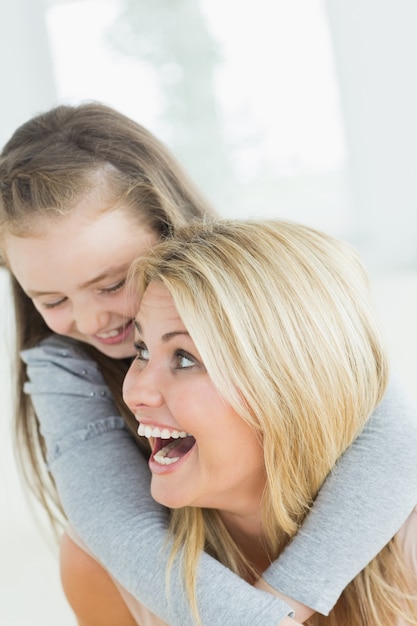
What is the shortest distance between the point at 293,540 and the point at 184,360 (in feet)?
1.12

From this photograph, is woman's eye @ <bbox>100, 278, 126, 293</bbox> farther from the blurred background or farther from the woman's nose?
the blurred background

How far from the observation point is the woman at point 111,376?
1.39 metres

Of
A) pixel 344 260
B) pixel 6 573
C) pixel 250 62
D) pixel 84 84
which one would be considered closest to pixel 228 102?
pixel 250 62

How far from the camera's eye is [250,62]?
388cm

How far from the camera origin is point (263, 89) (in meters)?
3.88

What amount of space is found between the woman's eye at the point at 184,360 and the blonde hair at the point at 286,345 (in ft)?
0.18

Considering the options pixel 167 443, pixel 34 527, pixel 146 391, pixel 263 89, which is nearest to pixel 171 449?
pixel 167 443

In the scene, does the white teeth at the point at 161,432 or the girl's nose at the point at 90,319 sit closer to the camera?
the white teeth at the point at 161,432

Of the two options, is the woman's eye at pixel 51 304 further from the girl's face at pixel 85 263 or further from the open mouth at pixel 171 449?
the open mouth at pixel 171 449

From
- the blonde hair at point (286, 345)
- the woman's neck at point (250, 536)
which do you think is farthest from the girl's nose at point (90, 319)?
the woman's neck at point (250, 536)

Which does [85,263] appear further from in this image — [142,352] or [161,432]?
[161,432]

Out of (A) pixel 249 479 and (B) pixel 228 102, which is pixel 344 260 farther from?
(B) pixel 228 102

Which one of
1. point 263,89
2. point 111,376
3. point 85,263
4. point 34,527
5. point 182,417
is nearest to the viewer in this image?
point 182,417

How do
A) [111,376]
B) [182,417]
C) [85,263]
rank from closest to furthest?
1. [182,417]
2. [85,263]
3. [111,376]
